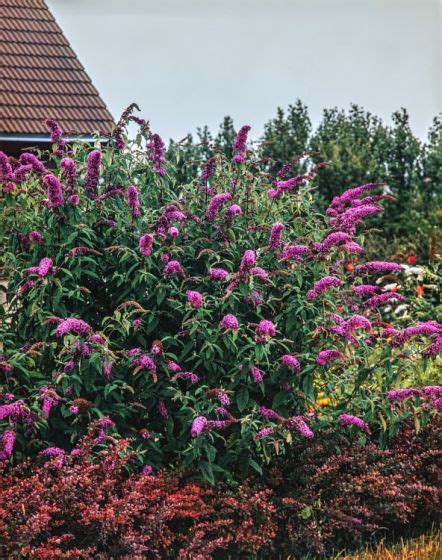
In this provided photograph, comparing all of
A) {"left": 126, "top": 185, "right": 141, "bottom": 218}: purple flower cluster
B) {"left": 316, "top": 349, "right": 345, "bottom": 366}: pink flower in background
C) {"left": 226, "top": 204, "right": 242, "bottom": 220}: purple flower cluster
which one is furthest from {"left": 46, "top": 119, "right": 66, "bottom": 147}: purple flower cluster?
{"left": 316, "top": 349, "right": 345, "bottom": 366}: pink flower in background

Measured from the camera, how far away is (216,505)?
18.7 feet

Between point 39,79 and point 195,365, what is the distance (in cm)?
912

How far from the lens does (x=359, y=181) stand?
729 inches

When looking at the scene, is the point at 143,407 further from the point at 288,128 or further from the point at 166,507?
the point at 288,128

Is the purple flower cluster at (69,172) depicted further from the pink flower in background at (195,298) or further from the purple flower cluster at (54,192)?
the pink flower in background at (195,298)

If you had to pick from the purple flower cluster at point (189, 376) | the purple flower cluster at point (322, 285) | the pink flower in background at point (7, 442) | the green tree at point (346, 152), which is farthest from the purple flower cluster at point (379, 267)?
the green tree at point (346, 152)

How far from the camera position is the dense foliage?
5082 millimetres

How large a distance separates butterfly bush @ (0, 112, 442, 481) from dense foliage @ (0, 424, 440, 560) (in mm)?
165

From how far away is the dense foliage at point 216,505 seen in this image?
5082 millimetres

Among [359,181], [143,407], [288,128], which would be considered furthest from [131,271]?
[288,128]

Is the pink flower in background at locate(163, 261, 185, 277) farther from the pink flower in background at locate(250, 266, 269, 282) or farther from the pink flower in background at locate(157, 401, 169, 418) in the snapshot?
the pink flower in background at locate(157, 401, 169, 418)

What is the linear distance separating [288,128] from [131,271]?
47.6 ft

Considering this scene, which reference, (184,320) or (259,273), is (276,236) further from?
(184,320)

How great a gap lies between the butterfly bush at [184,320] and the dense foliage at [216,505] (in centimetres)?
17
